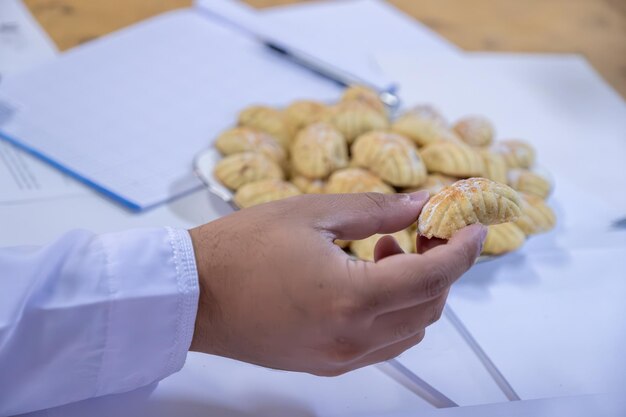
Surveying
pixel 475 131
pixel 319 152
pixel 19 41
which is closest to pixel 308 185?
pixel 319 152

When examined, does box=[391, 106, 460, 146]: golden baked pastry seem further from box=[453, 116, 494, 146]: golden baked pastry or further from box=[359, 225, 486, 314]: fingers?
box=[359, 225, 486, 314]: fingers

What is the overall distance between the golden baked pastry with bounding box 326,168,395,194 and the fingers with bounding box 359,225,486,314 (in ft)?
0.81

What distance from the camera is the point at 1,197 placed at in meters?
0.82

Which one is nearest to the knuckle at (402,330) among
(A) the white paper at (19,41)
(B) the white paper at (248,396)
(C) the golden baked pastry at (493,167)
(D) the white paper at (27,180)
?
(B) the white paper at (248,396)

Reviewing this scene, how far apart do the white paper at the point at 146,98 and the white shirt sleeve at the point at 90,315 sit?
10.5 inches

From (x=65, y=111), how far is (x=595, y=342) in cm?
72

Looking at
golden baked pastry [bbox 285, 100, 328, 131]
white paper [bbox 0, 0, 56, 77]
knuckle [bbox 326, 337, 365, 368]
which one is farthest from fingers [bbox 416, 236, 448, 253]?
white paper [bbox 0, 0, 56, 77]

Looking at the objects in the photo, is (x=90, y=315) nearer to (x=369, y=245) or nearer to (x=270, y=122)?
(x=369, y=245)

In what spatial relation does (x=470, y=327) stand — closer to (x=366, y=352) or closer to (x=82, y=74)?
(x=366, y=352)

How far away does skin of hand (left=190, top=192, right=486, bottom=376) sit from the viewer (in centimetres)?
52

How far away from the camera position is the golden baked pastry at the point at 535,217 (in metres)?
0.81

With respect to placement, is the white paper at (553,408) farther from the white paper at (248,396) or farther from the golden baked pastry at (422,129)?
the golden baked pastry at (422,129)

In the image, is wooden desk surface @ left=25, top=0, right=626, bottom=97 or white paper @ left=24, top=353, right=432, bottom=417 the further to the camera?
wooden desk surface @ left=25, top=0, right=626, bottom=97

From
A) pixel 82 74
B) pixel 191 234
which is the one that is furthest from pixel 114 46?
pixel 191 234
